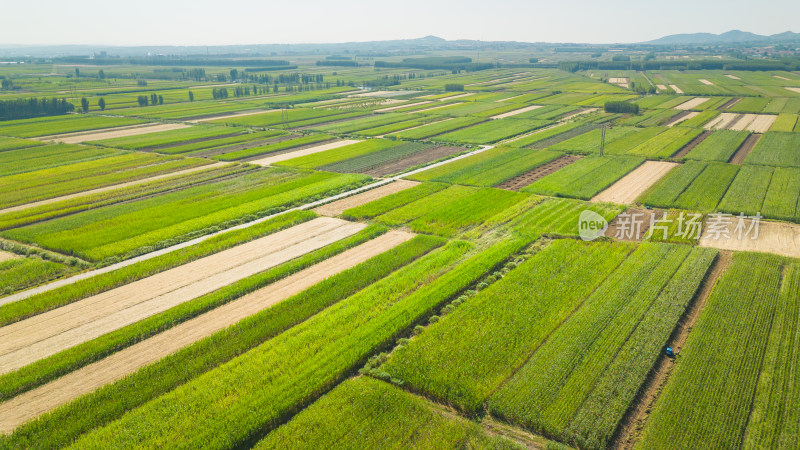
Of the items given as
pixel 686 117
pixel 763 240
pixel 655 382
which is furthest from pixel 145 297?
pixel 686 117

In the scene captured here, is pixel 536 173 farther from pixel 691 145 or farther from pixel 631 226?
pixel 691 145

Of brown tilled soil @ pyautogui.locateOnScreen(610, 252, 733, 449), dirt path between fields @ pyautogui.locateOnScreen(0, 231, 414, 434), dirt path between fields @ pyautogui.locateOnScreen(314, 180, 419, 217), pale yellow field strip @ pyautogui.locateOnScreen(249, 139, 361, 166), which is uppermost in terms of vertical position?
pale yellow field strip @ pyautogui.locateOnScreen(249, 139, 361, 166)

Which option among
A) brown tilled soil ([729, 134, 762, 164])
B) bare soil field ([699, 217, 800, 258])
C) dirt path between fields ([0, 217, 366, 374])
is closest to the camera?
dirt path between fields ([0, 217, 366, 374])

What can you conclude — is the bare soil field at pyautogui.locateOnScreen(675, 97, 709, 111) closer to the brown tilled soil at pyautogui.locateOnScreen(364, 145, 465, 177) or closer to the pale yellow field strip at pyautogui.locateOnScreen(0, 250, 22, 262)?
the brown tilled soil at pyautogui.locateOnScreen(364, 145, 465, 177)

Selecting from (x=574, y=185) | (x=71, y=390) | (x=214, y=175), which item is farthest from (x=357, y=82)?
(x=71, y=390)

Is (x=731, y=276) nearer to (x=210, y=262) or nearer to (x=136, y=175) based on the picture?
(x=210, y=262)

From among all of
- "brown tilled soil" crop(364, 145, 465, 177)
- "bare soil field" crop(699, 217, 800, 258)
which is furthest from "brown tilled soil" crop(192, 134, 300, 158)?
"bare soil field" crop(699, 217, 800, 258)
